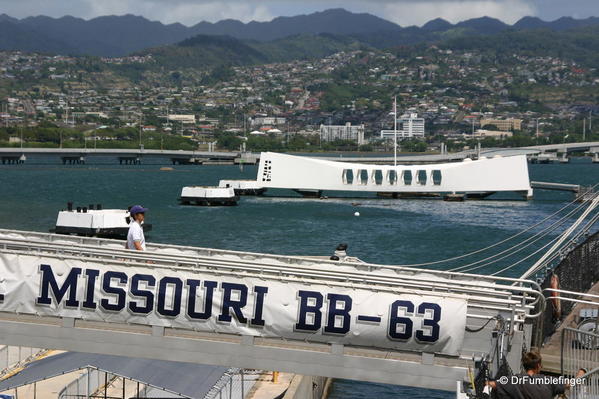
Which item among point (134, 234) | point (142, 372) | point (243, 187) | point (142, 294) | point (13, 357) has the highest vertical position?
point (134, 234)

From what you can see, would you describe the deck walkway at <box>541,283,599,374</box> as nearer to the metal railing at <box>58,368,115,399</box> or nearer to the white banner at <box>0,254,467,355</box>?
the white banner at <box>0,254,467,355</box>

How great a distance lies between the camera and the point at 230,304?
48.4ft

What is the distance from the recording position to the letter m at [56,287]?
49.7 ft

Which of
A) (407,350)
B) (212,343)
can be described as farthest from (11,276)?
(407,350)

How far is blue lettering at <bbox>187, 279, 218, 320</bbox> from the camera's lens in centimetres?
1481

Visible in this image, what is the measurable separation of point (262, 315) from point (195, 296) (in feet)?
3.70

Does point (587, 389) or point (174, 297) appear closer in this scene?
point (587, 389)

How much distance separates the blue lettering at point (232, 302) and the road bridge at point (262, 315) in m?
0.02

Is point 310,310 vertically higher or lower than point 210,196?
higher

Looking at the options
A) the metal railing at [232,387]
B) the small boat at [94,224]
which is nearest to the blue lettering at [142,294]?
the metal railing at [232,387]

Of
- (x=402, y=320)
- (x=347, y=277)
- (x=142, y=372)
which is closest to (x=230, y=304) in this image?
(x=347, y=277)

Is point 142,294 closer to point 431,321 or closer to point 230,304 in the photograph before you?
point 230,304

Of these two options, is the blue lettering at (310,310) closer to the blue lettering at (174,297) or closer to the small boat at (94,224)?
the blue lettering at (174,297)

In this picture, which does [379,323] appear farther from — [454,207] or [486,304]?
[454,207]
